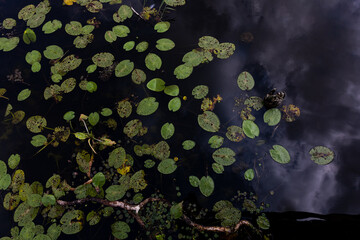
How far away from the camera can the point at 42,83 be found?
3.12 metres

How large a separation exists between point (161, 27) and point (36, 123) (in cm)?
206

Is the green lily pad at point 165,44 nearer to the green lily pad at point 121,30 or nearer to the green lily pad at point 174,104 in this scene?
the green lily pad at point 121,30

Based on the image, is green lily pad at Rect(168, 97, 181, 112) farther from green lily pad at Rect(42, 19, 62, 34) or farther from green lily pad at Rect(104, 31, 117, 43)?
green lily pad at Rect(42, 19, 62, 34)

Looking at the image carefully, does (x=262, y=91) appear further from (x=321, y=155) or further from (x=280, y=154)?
(x=321, y=155)

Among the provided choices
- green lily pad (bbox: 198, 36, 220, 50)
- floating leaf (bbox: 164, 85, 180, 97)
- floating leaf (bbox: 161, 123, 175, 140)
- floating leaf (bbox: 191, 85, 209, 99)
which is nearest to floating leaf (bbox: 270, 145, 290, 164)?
floating leaf (bbox: 191, 85, 209, 99)

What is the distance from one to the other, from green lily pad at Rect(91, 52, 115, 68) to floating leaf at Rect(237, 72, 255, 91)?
5.56ft

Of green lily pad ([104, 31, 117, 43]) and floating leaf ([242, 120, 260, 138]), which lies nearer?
floating leaf ([242, 120, 260, 138])

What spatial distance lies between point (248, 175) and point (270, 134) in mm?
539

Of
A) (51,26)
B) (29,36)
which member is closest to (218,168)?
(51,26)

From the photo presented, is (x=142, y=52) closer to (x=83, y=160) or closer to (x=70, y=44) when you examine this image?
(x=70, y=44)

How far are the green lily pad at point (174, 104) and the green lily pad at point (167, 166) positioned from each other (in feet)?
2.00

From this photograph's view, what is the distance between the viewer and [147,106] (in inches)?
111

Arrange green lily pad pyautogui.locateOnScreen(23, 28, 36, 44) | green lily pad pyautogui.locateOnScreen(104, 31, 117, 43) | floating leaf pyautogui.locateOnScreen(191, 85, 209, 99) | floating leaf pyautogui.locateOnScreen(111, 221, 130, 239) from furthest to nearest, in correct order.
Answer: green lily pad pyautogui.locateOnScreen(23, 28, 36, 44) → green lily pad pyautogui.locateOnScreen(104, 31, 117, 43) → floating leaf pyautogui.locateOnScreen(191, 85, 209, 99) → floating leaf pyautogui.locateOnScreen(111, 221, 130, 239)

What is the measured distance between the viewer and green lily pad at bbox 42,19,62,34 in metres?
3.45
